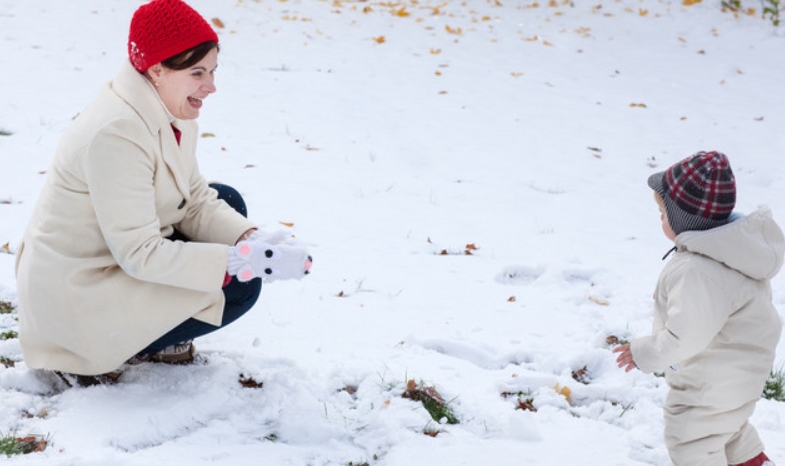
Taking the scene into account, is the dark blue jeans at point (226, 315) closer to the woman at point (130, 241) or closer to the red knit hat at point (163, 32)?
the woman at point (130, 241)

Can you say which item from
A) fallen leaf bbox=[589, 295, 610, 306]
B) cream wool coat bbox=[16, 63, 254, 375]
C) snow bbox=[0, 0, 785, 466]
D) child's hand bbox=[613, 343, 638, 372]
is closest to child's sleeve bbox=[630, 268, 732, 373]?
child's hand bbox=[613, 343, 638, 372]

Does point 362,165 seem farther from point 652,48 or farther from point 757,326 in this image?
point 652,48

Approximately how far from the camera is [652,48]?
9.28 metres

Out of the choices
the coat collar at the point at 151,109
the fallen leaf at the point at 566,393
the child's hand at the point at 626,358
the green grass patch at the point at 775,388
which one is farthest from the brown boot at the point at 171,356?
the green grass patch at the point at 775,388

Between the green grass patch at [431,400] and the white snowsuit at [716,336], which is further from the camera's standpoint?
the green grass patch at [431,400]

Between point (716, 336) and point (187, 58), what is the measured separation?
183 centimetres

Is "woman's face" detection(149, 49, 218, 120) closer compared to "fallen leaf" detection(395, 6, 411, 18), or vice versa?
"woman's face" detection(149, 49, 218, 120)

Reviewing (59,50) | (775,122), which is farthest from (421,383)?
(59,50)

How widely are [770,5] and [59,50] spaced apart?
337 inches

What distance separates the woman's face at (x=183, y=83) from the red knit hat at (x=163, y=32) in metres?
0.06

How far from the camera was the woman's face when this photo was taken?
8.93ft

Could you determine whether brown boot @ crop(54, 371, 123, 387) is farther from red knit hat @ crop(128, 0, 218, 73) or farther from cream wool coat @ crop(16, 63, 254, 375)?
red knit hat @ crop(128, 0, 218, 73)

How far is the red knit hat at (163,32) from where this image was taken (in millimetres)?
2627

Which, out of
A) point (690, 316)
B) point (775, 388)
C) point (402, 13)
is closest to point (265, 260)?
point (690, 316)
